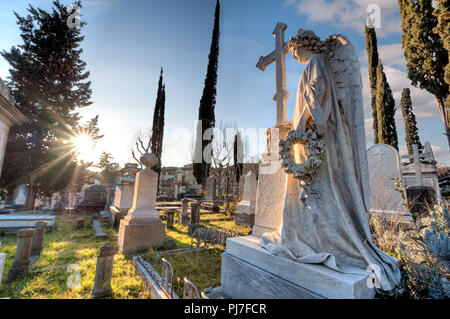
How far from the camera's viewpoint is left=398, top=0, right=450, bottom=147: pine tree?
10.1m

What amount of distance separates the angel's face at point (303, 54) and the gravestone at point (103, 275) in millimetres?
4030

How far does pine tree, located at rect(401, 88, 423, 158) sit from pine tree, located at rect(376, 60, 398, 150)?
8.61m

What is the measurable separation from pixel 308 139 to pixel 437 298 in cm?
157

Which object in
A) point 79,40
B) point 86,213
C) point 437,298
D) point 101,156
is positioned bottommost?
point 86,213

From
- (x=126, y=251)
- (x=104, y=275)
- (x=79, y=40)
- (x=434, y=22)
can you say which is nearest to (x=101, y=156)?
(x=79, y=40)

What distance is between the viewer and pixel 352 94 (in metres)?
2.10

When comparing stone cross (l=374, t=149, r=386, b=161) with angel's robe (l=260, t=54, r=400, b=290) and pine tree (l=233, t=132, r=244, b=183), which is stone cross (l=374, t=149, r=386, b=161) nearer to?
angel's robe (l=260, t=54, r=400, b=290)

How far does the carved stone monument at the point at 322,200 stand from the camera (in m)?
1.74

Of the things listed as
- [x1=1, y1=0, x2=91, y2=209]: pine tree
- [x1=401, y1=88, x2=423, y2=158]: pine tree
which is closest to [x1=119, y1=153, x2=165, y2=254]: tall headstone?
[x1=1, y1=0, x2=91, y2=209]: pine tree

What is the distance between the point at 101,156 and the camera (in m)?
29.2

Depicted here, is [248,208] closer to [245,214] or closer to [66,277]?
[245,214]

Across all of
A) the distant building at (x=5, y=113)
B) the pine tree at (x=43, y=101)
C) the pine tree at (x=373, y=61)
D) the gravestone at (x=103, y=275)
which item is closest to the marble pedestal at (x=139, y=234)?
the gravestone at (x=103, y=275)

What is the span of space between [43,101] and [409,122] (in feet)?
111
